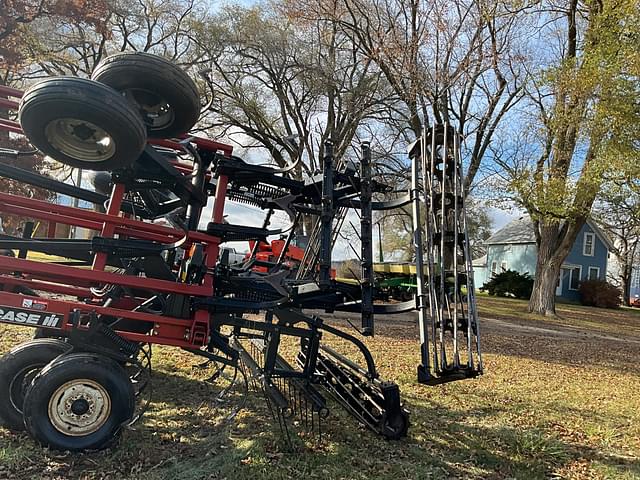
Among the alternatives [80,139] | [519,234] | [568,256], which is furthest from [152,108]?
[519,234]

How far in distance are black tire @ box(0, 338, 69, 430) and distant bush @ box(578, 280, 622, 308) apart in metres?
35.0

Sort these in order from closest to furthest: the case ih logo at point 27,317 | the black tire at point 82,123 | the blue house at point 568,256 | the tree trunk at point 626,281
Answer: the black tire at point 82,123 < the case ih logo at point 27,317 < the blue house at point 568,256 < the tree trunk at point 626,281

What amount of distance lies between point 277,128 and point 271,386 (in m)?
18.1

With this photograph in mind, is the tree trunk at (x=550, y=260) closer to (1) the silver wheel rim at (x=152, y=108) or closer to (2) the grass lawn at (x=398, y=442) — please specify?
(2) the grass lawn at (x=398, y=442)

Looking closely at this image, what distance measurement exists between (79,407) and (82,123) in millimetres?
1876

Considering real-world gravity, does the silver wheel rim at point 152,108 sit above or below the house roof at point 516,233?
below

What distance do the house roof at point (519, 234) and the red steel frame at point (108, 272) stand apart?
36.8 m

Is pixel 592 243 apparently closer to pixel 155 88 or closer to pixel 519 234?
pixel 519 234

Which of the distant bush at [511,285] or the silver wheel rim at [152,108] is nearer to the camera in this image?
the silver wheel rim at [152,108]

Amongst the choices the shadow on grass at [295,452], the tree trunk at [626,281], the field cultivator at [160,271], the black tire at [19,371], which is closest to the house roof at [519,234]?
the tree trunk at [626,281]

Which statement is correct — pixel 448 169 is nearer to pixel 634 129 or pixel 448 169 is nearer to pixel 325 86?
pixel 634 129

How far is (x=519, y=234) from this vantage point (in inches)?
1592

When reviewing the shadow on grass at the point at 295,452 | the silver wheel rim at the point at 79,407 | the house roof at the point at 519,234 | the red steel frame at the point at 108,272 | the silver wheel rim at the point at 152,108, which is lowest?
the shadow on grass at the point at 295,452

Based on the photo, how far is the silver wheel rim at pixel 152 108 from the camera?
147 inches
